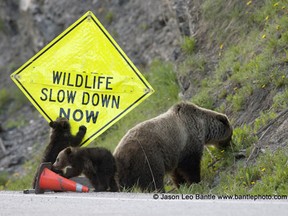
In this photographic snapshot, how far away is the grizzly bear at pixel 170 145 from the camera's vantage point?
33.3 feet

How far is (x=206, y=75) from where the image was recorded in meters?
14.1

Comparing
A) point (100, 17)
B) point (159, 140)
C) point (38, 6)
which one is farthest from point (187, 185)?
point (38, 6)

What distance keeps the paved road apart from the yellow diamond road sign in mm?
3593

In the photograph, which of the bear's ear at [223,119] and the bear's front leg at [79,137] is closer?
the bear's front leg at [79,137]

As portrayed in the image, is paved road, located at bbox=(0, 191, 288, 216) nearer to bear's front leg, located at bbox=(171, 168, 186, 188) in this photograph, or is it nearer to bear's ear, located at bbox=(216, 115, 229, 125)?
bear's front leg, located at bbox=(171, 168, 186, 188)

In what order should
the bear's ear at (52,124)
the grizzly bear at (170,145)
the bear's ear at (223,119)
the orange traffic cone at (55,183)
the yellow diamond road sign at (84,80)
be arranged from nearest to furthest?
the orange traffic cone at (55,183) → the grizzly bear at (170,145) → the bear's ear at (52,124) → the yellow diamond road sign at (84,80) → the bear's ear at (223,119)

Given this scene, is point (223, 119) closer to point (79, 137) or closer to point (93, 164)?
point (79, 137)

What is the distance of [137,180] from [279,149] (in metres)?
1.92

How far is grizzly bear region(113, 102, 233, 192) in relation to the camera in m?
10.1

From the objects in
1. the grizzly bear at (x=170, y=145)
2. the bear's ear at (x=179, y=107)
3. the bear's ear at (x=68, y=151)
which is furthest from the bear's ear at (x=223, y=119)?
the bear's ear at (x=68, y=151)

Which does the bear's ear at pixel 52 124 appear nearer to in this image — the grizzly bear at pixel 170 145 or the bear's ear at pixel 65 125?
the bear's ear at pixel 65 125

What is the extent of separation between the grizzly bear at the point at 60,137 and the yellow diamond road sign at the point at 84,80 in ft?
0.35

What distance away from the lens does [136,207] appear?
6555mm

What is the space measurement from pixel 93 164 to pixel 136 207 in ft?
10.2
